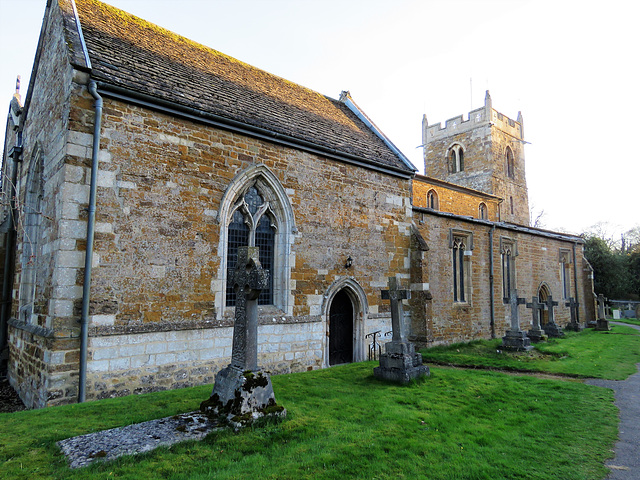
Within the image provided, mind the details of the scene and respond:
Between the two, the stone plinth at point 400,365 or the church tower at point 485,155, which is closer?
the stone plinth at point 400,365

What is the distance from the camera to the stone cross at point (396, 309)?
9016 millimetres

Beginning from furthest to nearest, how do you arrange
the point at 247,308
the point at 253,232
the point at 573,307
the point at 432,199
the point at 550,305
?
the point at 432,199
the point at 573,307
the point at 550,305
the point at 253,232
the point at 247,308

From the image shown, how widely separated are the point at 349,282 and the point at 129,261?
6.05m

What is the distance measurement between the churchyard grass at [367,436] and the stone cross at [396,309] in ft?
4.42

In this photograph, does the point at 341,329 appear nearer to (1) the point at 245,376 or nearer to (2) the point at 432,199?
(1) the point at 245,376

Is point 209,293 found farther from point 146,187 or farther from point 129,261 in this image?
point 146,187

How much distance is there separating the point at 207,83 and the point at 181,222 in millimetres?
4400

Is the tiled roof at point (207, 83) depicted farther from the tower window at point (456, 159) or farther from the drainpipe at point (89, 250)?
the tower window at point (456, 159)

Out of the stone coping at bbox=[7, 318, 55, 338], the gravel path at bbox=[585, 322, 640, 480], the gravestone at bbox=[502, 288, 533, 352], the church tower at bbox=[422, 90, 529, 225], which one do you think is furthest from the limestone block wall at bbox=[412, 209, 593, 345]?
the church tower at bbox=[422, 90, 529, 225]

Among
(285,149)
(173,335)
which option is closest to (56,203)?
(173,335)

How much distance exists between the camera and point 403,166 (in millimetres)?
13539

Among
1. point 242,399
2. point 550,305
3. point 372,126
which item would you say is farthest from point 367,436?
point 550,305

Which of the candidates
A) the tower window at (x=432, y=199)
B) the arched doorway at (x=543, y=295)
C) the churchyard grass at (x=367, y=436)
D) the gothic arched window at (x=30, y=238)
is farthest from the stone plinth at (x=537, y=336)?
the gothic arched window at (x=30, y=238)

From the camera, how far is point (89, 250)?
7234 mm
